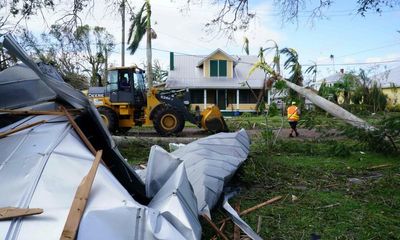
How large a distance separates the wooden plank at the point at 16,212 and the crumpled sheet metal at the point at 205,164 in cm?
154

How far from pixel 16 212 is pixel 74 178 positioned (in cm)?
58

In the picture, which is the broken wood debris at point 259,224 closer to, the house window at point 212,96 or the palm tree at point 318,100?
the palm tree at point 318,100

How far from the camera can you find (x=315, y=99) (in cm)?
1089

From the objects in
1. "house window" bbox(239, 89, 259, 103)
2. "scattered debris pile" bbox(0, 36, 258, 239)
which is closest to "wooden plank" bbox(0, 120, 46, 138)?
"scattered debris pile" bbox(0, 36, 258, 239)

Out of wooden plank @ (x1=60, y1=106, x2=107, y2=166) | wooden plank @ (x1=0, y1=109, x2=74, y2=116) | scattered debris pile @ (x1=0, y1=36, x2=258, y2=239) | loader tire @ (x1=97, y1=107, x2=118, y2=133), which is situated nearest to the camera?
scattered debris pile @ (x1=0, y1=36, x2=258, y2=239)

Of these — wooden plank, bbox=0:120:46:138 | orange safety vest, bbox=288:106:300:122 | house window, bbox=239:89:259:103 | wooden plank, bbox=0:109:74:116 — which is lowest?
orange safety vest, bbox=288:106:300:122

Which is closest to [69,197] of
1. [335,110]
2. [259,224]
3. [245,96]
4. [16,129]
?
[16,129]

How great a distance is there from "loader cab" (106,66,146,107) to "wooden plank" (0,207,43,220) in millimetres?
12336

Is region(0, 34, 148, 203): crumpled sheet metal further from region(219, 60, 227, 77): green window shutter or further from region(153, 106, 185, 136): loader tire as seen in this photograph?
region(219, 60, 227, 77): green window shutter

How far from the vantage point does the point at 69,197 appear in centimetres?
274

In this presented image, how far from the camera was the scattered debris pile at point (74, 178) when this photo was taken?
250 centimetres

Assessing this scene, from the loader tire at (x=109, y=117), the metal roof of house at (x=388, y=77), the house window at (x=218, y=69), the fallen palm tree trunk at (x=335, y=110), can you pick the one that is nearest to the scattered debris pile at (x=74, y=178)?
the fallen palm tree trunk at (x=335, y=110)

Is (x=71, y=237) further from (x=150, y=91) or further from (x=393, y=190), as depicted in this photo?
(x=150, y=91)

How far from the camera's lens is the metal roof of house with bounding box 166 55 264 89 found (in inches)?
1220
